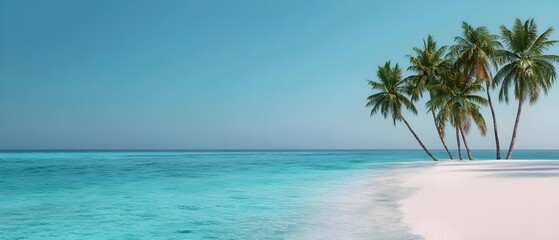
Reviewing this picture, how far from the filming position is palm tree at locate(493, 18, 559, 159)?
20.4 meters

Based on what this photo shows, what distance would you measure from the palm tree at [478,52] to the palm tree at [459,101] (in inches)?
19.6

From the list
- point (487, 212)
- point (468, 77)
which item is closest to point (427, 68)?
point (468, 77)

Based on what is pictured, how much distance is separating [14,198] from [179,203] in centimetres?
484

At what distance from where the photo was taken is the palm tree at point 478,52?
880 inches

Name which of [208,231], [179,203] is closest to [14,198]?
[179,203]

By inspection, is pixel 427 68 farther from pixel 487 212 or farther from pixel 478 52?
pixel 487 212

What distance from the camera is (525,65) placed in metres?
20.7

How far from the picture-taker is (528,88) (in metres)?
20.6

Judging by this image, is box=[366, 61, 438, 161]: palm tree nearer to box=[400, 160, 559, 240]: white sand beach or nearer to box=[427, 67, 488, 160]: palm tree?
box=[427, 67, 488, 160]: palm tree

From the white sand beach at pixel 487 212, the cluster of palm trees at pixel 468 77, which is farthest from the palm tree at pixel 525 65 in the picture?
the white sand beach at pixel 487 212

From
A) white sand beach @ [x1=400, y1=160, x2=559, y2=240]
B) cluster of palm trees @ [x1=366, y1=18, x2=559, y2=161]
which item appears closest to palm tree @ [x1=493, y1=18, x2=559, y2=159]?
cluster of palm trees @ [x1=366, y1=18, x2=559, y2=161]

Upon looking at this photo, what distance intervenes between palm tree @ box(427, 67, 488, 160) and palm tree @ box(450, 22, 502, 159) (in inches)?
19.6

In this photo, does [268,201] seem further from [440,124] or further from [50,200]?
[440,124]

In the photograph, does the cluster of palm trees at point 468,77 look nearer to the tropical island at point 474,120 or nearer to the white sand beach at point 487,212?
the tropical island at point 474,120
